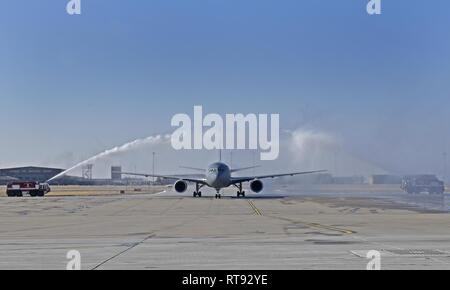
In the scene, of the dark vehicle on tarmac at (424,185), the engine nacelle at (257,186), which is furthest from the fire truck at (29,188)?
the dark vehicle on tarmac at (424,185)

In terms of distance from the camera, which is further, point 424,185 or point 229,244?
point 424,185

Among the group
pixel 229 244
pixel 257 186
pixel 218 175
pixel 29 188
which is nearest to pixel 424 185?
pixel 257 186

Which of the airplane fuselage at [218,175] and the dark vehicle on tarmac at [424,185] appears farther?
the dark vehicle on tarmac at [424,185]

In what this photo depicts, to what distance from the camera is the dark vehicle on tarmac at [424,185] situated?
90.6 m

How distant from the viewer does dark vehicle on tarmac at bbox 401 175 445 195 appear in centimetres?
9056

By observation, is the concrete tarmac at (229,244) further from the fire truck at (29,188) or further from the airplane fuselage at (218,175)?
the fire truck at (29,188)

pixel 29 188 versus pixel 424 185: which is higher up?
pixel 424 185

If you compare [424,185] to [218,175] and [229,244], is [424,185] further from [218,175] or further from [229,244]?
[229,244]

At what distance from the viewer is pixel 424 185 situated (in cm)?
9194

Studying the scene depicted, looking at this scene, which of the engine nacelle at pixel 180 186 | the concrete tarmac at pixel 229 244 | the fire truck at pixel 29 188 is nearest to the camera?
the concrete tarmac at pixel 229 244
